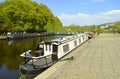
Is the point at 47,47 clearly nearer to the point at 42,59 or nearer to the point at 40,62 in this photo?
the point at 42,59

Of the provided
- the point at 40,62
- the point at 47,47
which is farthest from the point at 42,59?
the point at 47,47

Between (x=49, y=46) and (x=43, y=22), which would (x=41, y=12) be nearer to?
(x=43, y=22)

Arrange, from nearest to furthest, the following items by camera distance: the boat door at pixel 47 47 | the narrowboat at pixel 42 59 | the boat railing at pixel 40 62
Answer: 1. the narrowboat at pixel 42 59
2. the boat railing at pixel 40 62
3. the boat door at pixel 47 47

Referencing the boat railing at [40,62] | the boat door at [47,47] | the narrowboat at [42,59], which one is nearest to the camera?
the narrowboat at [42,59]

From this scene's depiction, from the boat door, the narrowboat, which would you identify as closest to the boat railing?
the narrowboat

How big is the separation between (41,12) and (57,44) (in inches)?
3325

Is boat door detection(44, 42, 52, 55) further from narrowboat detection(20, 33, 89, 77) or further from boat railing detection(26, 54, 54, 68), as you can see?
boat railing detection(26, 54, 54, 68)

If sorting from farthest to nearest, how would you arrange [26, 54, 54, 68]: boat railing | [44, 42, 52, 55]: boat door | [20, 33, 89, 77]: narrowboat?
[44, 42, 52, 55]: boat door, [26, 54, 54, 68]: boat railing, [20, 33, 89, 77]: narrowboat

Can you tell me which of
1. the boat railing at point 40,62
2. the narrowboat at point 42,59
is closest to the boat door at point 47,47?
the narrowboat at point 42,59

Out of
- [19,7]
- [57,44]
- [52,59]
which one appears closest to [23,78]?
[52,59]

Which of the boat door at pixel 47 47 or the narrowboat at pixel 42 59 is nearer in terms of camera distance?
the narrowboat at pixel 42 59

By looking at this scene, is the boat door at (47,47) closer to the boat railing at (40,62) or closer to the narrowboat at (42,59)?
the narrowboat at (42,59)

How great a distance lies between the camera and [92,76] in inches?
509

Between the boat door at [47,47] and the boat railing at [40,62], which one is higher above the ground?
the boat door at [47,47]
